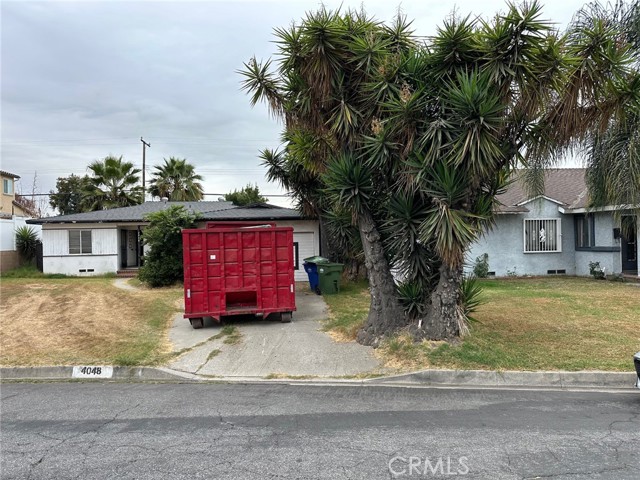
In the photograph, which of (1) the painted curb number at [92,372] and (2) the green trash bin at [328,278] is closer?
(1) the painted curb number at [92,372]

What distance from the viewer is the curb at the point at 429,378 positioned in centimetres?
654

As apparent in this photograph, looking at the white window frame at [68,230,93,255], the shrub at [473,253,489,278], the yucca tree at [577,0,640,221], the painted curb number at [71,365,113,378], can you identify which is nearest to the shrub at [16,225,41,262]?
the white window frame at [68,230,93,255]

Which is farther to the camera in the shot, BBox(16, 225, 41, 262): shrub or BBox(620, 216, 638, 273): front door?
BBox(16, 225, 41, 262): shrub

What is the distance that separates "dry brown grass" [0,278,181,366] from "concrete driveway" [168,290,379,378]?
2.01 feet

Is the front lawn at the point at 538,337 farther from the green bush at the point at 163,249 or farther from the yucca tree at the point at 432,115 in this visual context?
the green bush at the point at 163,249

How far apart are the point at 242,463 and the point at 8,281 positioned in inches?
805

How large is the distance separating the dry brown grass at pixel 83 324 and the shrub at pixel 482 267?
11.6 m

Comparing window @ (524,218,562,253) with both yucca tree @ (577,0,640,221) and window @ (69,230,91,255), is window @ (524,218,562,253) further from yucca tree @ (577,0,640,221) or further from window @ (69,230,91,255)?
window @ (69,230,91,255)

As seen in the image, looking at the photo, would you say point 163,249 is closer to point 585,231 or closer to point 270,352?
point 270,352

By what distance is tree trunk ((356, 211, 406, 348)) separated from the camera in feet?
28.3

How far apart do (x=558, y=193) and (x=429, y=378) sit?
17349 mm

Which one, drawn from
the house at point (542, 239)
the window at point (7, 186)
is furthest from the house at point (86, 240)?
the window at point (7, 186)

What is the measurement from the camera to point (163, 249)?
17125 millimetres

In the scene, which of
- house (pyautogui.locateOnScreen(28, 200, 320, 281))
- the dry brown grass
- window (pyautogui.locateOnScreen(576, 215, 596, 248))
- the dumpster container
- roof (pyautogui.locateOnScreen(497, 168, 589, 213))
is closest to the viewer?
the dry brown grass
